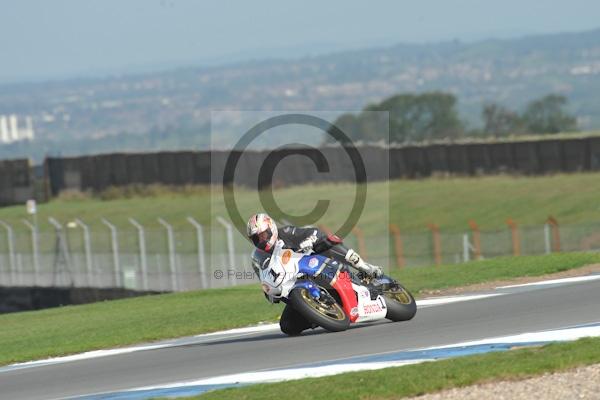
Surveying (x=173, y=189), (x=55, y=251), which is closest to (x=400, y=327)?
(x=55, y=251)

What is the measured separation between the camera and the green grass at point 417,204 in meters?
47.6

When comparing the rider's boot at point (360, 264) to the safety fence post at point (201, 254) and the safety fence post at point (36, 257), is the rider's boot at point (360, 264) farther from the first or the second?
the safety fence post at point (36, 257)

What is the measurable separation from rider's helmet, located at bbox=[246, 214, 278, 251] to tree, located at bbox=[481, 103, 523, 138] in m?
101

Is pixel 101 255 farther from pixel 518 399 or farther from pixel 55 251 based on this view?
pixel 518 399

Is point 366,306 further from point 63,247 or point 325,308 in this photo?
point 63,247

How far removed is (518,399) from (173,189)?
49.3 meters

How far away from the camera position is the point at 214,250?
30500 mm

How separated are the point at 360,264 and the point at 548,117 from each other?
12061cm

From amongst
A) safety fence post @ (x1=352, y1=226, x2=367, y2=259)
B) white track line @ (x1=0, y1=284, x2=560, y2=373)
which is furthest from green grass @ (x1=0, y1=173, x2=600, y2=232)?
white track line @ (x1=0, y1=284, x2=560, y2=373)

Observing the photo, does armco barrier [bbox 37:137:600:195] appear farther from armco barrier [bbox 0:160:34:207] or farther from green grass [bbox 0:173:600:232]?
armco barrier [bbox 0:160:34:207]

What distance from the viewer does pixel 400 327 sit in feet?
51.0

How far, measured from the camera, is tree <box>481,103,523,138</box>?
118m

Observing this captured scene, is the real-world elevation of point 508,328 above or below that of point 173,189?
above

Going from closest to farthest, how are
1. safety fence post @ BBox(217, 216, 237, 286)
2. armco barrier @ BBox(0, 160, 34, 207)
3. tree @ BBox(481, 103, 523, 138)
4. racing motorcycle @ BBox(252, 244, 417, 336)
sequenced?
racing motorcycle @ BBox(252, 244, 417, 336) < safety fence post @ BBox(217, 216, 237, 286) < armco barrier @ BBox(0, 160, 34, 207) < tree @ BBox(481, 103, 523, 138)
